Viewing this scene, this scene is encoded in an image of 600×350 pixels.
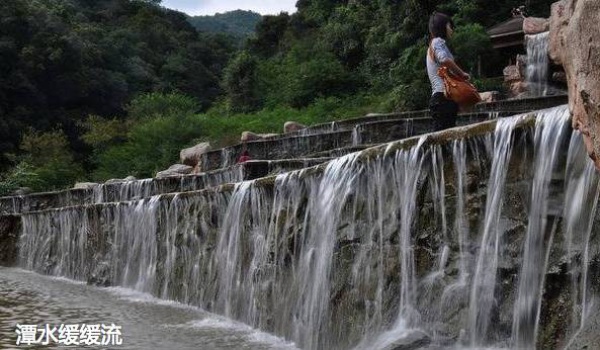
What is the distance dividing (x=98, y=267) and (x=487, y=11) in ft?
58.8

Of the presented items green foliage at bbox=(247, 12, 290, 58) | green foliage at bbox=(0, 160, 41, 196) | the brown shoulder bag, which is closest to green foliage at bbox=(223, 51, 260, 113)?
green foliage at bbox=(0, 160, 41, 196)

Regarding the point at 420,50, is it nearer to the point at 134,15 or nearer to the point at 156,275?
the point at 156,275

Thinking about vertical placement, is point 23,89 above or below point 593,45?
above

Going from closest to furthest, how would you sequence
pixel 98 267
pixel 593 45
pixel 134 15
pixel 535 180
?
pixel 593 45, pixel 535 180, pixel 98 267, pixel 134 15

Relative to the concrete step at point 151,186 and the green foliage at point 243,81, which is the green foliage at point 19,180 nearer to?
the concrete step at point 151,186

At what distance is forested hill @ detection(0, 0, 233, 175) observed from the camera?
40.2 metres

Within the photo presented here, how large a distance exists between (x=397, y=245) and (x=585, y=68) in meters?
2.62

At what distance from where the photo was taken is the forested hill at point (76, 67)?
4022 cm

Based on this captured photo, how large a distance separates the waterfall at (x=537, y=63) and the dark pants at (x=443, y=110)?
12462 mm

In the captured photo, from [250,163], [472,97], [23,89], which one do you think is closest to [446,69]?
[472,97]

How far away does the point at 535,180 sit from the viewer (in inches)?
188

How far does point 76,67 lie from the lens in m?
43.3

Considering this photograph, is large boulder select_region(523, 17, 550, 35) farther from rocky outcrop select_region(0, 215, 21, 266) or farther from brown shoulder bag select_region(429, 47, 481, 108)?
rocky outcrop select_region(0, 215, 21, 266)

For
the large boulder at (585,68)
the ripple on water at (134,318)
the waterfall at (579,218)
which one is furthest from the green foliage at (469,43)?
the large boulder at (585,68)
